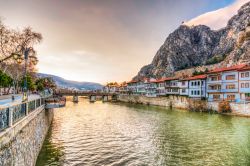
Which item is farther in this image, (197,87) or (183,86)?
(183,86)

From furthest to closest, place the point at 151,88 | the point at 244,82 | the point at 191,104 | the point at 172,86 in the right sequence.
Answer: the point at 151,88, the point at 172,86, the point at 191,104, the point at 244,82

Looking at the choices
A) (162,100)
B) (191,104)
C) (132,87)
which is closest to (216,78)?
(191,104)

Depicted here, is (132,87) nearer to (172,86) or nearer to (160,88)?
(160,88)

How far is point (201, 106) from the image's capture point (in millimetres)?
68875

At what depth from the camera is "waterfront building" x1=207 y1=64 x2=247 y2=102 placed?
2474 inches

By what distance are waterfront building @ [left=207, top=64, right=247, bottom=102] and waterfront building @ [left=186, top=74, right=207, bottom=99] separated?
104 inches

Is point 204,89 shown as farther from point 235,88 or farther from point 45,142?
point 45,142

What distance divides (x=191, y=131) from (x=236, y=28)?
539 feet

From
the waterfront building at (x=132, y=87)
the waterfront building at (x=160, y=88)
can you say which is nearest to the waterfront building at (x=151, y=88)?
the waterfront building at (x=160, y=88)

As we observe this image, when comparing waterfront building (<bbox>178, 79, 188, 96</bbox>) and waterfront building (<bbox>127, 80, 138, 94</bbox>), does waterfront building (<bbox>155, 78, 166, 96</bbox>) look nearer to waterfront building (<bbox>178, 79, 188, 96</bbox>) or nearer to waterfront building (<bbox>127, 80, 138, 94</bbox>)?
waterfront building (<bbox>178, 79, 188, 96</bbox>)

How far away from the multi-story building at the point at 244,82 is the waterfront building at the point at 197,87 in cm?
1548

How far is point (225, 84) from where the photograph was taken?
6706 cm

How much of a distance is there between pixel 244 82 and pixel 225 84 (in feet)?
23.5

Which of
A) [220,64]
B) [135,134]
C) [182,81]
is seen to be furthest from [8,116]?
[220,64]
